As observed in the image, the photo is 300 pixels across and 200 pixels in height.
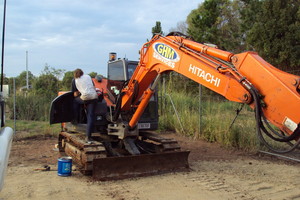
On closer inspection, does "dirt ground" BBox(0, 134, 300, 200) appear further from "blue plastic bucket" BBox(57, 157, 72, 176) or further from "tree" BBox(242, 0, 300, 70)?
"tree" BBox(242, 0, 300, 70)

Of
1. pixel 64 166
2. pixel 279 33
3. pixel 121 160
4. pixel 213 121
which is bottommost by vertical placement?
pixel 64 166

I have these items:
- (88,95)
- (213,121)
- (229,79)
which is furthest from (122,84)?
(213,121)

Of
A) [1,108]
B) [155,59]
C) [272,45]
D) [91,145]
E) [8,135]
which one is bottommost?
[91,145]

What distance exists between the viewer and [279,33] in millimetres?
20812

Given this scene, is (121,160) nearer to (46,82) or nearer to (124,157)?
(124,157)

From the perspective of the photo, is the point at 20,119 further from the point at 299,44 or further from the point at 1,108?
the point at 299,44

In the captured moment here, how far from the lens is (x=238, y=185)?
5711mm

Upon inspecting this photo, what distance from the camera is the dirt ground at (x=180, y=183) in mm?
5086

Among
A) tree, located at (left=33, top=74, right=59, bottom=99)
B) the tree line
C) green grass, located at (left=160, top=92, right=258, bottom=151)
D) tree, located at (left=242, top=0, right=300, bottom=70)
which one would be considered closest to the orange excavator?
green grass, located at (left=160, top=92, right=258, bottom=151)

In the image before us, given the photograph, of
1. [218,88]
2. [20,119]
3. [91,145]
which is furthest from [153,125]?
[20,119]

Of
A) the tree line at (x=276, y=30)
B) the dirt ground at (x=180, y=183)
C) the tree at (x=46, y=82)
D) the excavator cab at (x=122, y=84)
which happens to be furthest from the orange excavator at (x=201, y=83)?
the tree at (x=46, y=82)

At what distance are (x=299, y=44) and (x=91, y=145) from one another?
60.8 feet

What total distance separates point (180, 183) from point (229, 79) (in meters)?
2.49

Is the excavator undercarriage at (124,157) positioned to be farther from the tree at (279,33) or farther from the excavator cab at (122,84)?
the tree at (279,33)
